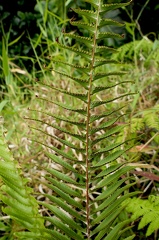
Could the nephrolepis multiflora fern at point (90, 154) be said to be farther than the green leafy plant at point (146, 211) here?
No

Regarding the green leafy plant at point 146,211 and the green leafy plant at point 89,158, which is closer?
the green leafy plant at point 89,158

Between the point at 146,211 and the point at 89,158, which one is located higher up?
the point at 89,158

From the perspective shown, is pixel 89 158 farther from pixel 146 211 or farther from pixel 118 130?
pixel 146 211

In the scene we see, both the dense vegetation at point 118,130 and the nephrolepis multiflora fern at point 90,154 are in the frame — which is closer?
the nephrolepis multiflora fern at point 90,154

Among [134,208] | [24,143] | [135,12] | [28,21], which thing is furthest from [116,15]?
[134,208]

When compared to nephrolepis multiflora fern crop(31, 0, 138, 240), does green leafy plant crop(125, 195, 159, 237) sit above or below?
below

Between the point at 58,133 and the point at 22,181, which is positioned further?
the point at 58,133

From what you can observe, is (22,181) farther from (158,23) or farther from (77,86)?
(158,23)

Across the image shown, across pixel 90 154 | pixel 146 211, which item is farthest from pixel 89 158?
pixel 146 211

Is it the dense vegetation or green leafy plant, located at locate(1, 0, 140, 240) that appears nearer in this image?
green leafy plant, located at locate(1, 0, 140, 240)

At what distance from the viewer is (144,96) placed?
6.23ft

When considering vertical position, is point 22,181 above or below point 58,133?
above

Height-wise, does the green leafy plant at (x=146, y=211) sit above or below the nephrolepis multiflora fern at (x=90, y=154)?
below

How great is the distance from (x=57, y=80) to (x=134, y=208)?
128cm
